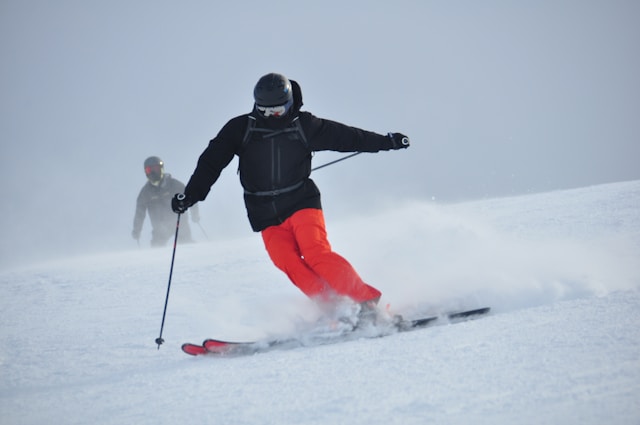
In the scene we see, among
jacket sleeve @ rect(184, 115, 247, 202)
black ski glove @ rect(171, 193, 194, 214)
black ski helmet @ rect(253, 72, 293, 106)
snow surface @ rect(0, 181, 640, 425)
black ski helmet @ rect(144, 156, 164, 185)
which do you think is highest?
black ski helmet @ rect(144, 156, 164, 185)

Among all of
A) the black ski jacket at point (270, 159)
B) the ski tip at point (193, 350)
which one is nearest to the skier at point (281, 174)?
the black ski jacket at point (270, 159)

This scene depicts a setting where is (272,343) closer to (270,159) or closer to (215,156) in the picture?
(270,159)

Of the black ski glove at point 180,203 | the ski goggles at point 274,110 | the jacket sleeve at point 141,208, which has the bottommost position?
the black ski glove at point 180,203

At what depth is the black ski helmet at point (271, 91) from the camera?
3.83m

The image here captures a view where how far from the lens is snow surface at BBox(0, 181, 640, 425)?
2.04 m

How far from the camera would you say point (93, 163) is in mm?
110750

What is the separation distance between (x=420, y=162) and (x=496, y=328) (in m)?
114

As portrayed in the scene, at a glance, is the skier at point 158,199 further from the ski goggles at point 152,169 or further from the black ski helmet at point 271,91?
the black ski helmet at point 271,91

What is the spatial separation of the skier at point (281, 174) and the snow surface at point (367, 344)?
479 millimetres

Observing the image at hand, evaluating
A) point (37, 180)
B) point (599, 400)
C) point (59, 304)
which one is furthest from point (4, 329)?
point (37, 180)

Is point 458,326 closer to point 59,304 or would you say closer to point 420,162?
point 59,304

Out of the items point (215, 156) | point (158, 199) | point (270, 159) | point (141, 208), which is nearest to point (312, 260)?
point (270, 159)

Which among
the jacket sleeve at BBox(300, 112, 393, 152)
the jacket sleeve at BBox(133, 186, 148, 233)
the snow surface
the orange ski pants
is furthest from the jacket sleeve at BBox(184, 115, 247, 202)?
the jacket sleeve at BBox(133, 186, 148, 233)

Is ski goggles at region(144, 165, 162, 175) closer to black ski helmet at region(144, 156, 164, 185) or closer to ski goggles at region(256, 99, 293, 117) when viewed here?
black ski helmet at region(144, 156, 164, 185)
